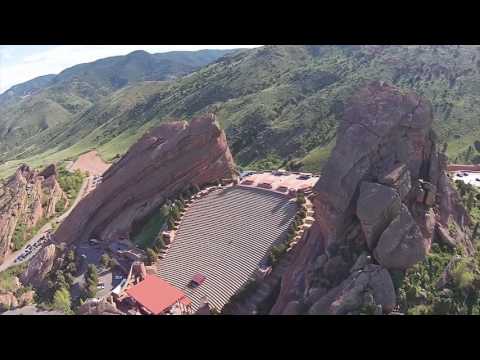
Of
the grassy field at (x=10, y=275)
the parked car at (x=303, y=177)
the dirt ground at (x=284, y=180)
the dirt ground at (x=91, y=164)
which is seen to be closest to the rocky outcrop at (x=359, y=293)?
the dirt ground at (x=284, y=180)

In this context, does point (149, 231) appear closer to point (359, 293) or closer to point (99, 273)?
point (99, 273)

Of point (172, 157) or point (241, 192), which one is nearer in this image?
point (241, 192)

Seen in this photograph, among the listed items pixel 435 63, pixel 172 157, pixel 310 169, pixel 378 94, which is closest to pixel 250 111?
pixel 310 169

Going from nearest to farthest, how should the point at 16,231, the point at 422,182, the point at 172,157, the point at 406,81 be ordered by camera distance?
1. the point at 422,182
2. the point at 172,157
3. the point at 16,231
4. the point at 406,81

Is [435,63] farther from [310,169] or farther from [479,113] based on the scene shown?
[310,169]

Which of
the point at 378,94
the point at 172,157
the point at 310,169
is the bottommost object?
the point at 310,169

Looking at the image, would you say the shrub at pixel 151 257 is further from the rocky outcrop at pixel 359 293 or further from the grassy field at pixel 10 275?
the rocky outcrop at pixel 359 293

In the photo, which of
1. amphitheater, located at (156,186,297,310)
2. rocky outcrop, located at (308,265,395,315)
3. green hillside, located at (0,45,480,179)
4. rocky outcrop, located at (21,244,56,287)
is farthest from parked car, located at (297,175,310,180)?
green hillside, located at (0,45,480,179)
